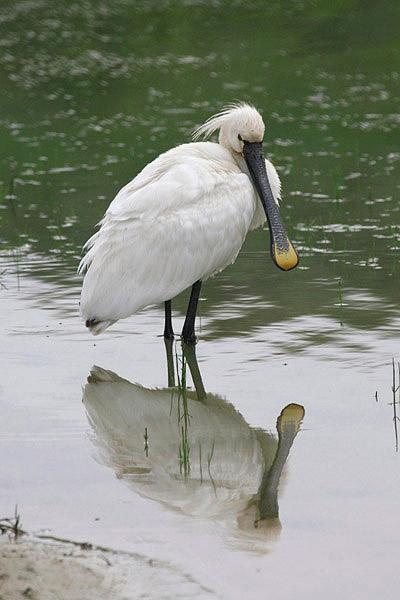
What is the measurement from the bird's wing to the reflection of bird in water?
687mm

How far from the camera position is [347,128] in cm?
1953

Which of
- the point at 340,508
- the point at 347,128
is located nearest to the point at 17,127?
the point at 347,128

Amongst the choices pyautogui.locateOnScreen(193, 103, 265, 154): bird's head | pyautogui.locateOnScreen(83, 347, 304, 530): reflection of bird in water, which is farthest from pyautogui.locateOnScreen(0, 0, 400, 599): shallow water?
pyautogui.locateOnScreen(193, 103, 265, 154): bird's head

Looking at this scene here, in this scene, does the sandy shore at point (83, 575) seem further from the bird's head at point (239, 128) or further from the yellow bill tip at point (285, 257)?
the bird's head at point (239, 128)

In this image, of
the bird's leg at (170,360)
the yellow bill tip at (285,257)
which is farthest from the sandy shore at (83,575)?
the yellow bill tip at (285,257)

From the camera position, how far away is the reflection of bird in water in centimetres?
573

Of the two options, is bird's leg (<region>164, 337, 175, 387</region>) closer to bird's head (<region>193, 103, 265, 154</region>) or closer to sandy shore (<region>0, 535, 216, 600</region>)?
bird's head (<region>193, 103, 265, 154</region>)

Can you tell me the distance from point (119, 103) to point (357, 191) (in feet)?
31.3

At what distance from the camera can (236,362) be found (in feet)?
27.0

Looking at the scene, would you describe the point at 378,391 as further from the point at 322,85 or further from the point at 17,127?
the point at 322,85

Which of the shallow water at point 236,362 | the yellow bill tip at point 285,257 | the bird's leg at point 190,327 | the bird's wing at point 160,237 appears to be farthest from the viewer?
the yellow bill tip at point 285,257

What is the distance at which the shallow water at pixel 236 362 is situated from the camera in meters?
5.27

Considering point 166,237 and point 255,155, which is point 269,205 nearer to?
point 255,155

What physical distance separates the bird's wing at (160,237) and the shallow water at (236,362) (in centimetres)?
48
